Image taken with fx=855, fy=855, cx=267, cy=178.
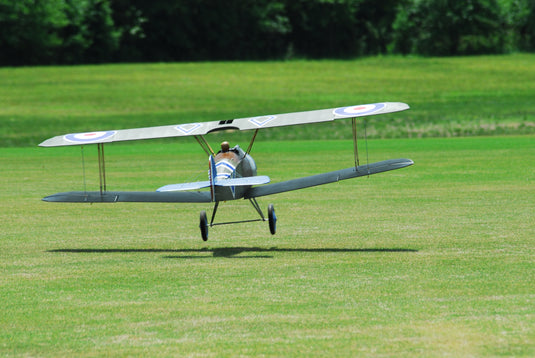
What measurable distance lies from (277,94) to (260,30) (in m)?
33.3

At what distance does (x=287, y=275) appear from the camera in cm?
1232

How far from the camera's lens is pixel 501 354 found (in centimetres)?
816

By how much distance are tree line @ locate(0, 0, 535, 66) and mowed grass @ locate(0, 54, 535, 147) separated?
22.4 ft

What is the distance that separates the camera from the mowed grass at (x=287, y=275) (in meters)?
8.92

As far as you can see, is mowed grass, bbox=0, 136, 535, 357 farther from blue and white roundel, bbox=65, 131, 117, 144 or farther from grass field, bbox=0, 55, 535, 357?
blue and white roundel, bbox=65, 131, 117, 144

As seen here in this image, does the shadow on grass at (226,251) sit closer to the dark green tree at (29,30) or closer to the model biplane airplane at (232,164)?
the model biplane airplane at (232,164)

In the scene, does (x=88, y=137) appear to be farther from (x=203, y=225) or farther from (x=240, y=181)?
(x=240, y=181)

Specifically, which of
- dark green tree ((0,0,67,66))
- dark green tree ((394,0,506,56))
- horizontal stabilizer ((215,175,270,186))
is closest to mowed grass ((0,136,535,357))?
horizontal stabilizer ((215,175,270,186))

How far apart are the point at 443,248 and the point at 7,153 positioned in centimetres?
3156

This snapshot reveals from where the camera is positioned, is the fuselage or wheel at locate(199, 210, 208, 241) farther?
wheel at locate(199, 210, 208, 241)

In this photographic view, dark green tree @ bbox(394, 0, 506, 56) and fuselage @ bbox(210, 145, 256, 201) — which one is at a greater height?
dark green tree @ bbox(394, 0, 506, 56)

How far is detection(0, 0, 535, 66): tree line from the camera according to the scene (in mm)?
89812

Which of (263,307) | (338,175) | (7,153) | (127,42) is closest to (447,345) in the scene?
(263,307)

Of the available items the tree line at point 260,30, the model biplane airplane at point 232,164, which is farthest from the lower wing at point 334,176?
the tree line at point 260,30
